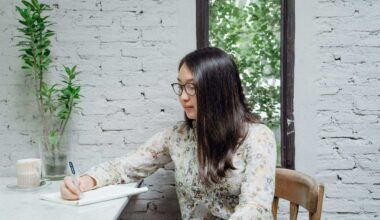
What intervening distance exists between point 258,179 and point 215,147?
8.3 inches

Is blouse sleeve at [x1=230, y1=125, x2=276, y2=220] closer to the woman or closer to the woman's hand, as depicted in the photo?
the woman

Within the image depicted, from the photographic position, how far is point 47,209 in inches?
54.0

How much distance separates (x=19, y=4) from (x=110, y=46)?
424 millimetres

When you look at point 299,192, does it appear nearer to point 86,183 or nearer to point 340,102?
point 340,102

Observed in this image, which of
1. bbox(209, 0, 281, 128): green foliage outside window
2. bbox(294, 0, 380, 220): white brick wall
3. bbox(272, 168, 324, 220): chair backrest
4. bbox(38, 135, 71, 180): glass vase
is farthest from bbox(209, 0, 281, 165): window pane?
bbox(38, 135, 71, 180): glass vase

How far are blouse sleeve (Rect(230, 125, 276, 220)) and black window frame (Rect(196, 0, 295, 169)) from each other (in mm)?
461

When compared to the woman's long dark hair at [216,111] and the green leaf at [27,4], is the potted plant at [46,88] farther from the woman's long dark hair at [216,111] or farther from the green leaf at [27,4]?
the woman's long dark hair at [216,111]

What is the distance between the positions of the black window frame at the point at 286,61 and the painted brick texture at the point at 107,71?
6 centimetres

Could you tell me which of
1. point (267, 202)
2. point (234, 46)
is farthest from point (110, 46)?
point (267, 202)

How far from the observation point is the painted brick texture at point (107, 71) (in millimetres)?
1881

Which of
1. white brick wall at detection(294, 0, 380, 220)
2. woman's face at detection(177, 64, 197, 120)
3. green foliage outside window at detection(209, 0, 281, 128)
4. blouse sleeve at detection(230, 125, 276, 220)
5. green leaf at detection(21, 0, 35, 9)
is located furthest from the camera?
green foliage outside window at detection(209, 0, 281, 128)

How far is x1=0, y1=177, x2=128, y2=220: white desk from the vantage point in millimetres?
1292

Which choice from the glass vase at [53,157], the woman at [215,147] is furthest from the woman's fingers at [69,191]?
the glass vase at [53,157]

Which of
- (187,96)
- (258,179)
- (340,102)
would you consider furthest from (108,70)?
(340,102)
